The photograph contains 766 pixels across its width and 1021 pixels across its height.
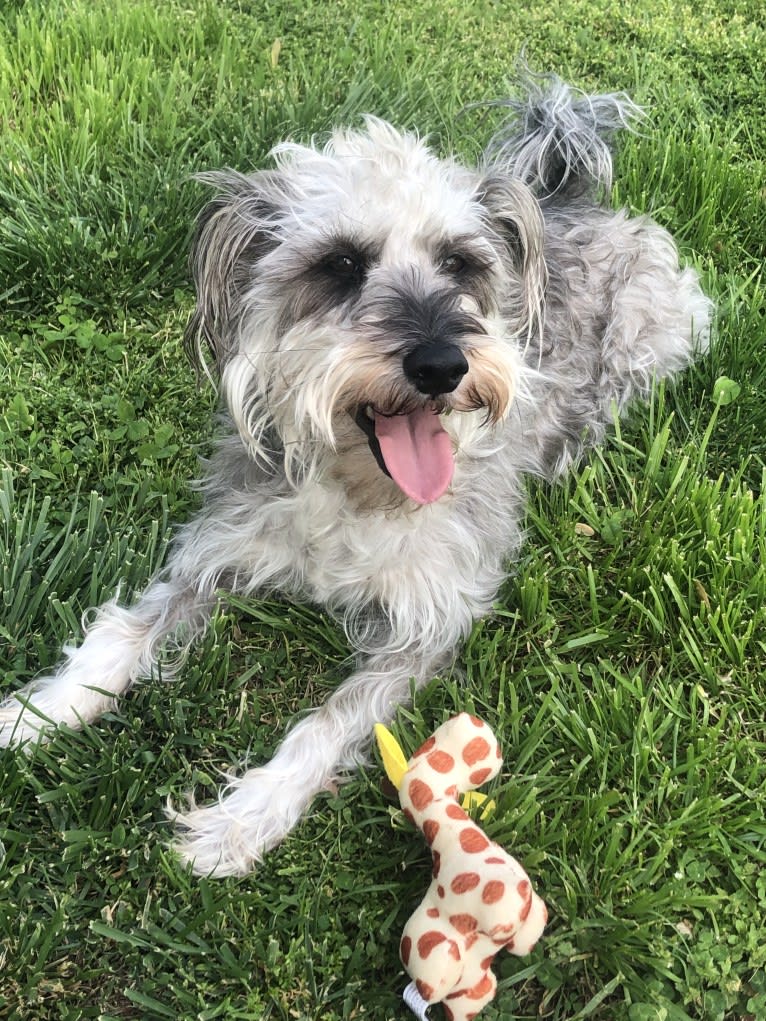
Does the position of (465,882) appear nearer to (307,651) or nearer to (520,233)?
(307,651)

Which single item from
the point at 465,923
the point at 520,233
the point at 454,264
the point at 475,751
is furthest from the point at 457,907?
the point at 520,233

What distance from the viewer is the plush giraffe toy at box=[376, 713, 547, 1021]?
203 centimetres

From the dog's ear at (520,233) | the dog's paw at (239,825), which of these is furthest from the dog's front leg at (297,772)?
the dog's ear at (520,233)

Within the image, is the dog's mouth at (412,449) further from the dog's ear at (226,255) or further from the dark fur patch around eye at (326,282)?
the dog's ear at (226,255)

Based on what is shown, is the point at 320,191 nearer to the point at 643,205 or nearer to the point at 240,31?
the point at 643,205

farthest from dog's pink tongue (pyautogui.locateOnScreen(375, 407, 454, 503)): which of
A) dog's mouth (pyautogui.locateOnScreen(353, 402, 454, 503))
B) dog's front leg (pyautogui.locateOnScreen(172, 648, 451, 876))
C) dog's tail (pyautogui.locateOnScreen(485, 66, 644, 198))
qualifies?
dog's tail (pyautogui.locateOnScreen(485, 66, 644, 198))

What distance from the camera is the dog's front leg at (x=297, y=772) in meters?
2.45

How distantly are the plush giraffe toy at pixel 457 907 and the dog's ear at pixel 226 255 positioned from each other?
1.38 m

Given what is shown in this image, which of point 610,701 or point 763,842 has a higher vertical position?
point 610,701

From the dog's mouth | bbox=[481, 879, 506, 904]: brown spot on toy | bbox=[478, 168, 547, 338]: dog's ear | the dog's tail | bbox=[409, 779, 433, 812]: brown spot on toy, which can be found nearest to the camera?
bbox=[481, 879, 506, 904]: brown spot on toy

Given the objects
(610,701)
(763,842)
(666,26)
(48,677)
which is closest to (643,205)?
(666,26)

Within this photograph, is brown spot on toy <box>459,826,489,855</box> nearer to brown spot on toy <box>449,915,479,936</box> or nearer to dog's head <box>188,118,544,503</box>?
brown spot on toy <box>449,915,479,936</box>

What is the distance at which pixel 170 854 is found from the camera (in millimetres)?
2408

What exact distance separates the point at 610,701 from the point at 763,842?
0.57m
